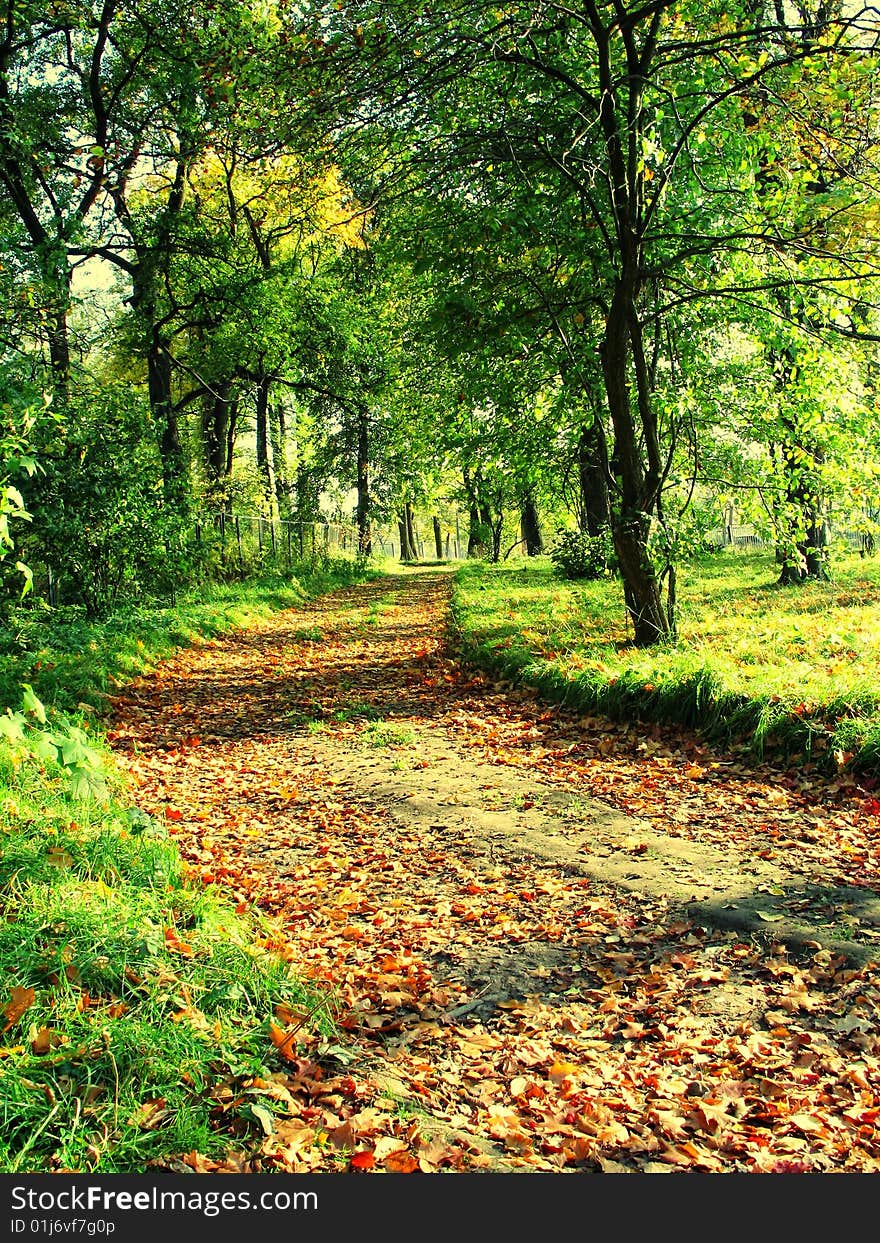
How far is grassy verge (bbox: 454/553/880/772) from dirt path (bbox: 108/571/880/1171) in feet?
1.11

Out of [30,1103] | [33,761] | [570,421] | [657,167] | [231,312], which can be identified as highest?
[231,312]

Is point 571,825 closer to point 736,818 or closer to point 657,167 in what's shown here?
point 736,818

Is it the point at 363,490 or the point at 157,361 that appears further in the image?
the point at 363,490

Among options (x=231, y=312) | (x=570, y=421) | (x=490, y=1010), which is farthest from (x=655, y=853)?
(x=231, y=312)

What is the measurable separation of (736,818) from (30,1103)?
14.3 ft

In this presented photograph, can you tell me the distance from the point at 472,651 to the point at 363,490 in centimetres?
2217

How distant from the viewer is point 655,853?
16.8ft

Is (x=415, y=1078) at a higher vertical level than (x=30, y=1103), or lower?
lower

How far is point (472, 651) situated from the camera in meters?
11.4

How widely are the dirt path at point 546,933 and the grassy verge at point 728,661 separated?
13.3 inches

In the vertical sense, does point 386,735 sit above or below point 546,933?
above

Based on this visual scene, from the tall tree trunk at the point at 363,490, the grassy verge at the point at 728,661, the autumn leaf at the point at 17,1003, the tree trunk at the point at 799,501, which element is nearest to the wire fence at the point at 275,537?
the tall tree trunk at the point at 363,490

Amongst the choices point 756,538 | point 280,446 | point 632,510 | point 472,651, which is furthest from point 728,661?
point 756,538

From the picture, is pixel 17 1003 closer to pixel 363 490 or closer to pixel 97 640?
pixel 97 640
